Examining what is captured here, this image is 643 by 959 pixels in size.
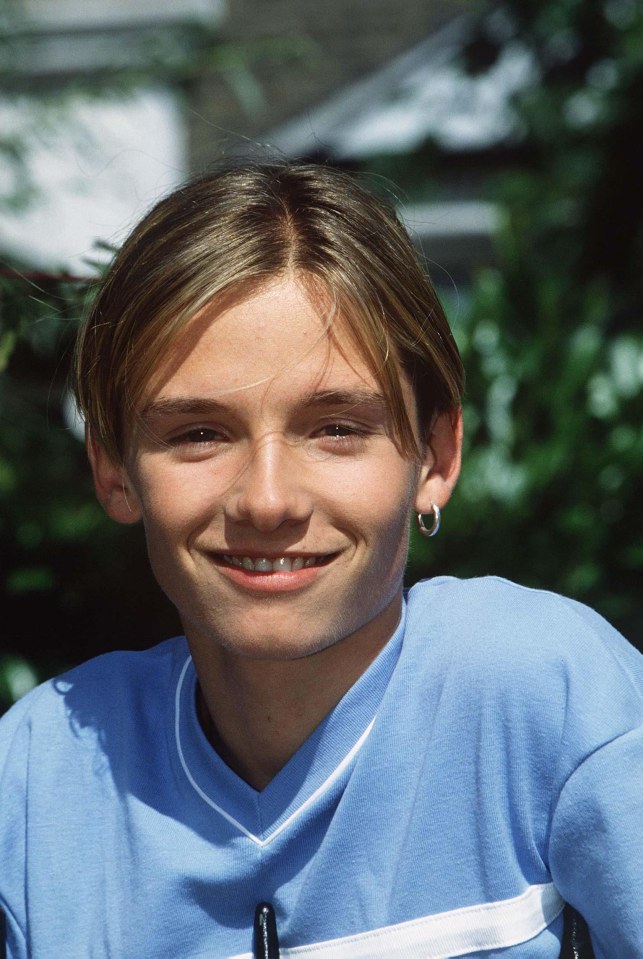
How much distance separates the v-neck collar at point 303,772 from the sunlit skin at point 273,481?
0.26 feet

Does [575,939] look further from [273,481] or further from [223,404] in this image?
[223,404]

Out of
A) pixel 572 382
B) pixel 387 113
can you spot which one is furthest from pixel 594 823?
pixel 387 113

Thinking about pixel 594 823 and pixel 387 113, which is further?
pixel 387 113

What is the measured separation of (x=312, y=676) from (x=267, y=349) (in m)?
0.45

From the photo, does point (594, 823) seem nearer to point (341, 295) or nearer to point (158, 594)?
point (341, 295)

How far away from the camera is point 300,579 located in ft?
5.05

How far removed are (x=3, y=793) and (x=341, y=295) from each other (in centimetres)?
84

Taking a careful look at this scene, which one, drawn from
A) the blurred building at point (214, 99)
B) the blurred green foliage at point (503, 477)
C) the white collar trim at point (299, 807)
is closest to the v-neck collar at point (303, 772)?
the white collar trim at point (299, 807)

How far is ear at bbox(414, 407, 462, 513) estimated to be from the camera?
1.74 metres

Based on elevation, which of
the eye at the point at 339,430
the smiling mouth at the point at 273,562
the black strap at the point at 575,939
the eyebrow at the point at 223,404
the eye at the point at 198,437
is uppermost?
the eyebrow at the point at 223,404

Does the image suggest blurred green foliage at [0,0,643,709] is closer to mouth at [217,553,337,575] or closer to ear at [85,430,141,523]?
ear at [85,430,141,523]

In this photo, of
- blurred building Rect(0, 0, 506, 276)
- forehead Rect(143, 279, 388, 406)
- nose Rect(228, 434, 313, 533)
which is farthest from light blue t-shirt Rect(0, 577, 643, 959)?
blurred building Rect(0, 0, 506, 276)

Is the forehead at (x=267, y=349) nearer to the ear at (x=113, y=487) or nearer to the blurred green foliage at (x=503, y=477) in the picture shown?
the ear at (x=113, y=487)

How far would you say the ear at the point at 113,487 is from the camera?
1736mm
